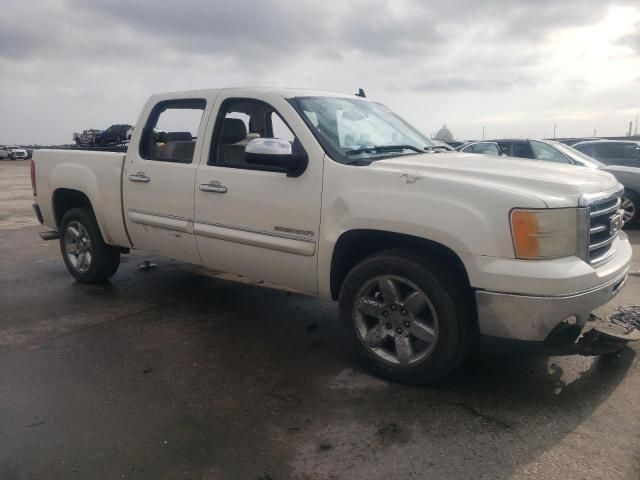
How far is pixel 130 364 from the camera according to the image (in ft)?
12.6

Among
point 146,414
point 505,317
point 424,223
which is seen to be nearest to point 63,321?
point 146,414

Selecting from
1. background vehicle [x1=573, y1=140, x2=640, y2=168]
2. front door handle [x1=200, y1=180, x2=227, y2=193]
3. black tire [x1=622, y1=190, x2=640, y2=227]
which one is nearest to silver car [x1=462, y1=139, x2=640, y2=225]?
black tire [x1=622, y1=190, x2=640, y2=227]

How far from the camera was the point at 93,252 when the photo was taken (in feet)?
18.8

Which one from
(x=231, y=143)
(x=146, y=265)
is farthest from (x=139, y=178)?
(x=146, y=265)

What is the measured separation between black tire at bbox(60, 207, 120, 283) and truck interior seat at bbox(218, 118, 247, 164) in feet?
6.59

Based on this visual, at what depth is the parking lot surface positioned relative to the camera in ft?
8.66

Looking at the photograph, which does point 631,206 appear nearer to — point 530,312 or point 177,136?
point 530,312

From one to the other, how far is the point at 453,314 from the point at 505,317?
29cm

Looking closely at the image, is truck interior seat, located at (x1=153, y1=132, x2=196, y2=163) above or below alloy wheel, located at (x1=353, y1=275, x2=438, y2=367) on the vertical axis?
above

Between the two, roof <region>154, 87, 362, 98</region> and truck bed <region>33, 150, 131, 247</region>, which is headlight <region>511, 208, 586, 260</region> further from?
truck bed <region>33, 150, 131, 247</region>

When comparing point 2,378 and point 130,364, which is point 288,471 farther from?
point 2,378

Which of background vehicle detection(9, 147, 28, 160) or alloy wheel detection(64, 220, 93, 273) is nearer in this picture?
alloy wheel detection(64, 220, 93, 273)

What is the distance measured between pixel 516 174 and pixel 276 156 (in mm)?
1526

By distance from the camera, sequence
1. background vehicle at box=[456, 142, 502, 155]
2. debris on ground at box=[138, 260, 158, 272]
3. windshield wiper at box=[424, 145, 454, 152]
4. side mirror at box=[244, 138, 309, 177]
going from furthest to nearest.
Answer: background vehicle at box=[456, 142, 502, 155]
debris on ground at box=[138, 260, 158, 272]
windshield wiper at box=[424, 145, 454, 152]
side mirror at box=[244, 138, 309, 177]
